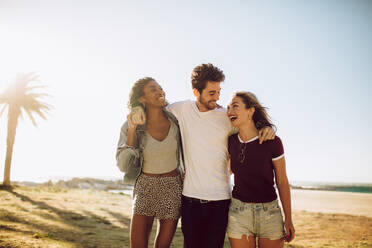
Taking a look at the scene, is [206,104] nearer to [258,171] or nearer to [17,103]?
[258,171]

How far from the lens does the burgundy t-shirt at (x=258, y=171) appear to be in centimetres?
294

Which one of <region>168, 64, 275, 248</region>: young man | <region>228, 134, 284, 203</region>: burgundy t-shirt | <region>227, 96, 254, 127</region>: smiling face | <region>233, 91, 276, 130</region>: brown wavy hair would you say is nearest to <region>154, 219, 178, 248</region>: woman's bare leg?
<region>168, 64, 275, 248</region>: young man

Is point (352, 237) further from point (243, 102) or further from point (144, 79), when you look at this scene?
point (144, 79)

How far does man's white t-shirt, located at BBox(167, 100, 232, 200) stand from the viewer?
3.19 meters

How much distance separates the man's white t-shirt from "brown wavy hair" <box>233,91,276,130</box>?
0.33 meters

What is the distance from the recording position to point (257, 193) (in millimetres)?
2926

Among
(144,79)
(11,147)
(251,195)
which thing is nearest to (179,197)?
(251,195)

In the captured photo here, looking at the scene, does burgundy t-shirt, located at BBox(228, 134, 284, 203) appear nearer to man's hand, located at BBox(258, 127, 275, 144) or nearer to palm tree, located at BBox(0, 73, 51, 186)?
man's hand, located at BBox(258, 127, 275, 144)

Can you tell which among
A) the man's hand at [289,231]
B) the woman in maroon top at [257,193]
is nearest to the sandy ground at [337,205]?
the man's hand at [289,231]

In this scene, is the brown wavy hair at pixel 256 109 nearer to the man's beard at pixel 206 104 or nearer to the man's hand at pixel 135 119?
the man's beard at pixel 206 104

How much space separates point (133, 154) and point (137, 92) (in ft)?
3.13

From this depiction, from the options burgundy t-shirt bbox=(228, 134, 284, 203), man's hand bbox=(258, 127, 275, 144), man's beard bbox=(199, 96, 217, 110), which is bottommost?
burgundy t-shirt bbox=(228, 134, 284, 203)

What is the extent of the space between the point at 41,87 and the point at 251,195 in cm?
2070

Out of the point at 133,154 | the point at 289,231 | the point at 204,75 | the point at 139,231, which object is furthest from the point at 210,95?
the point at 139,231
